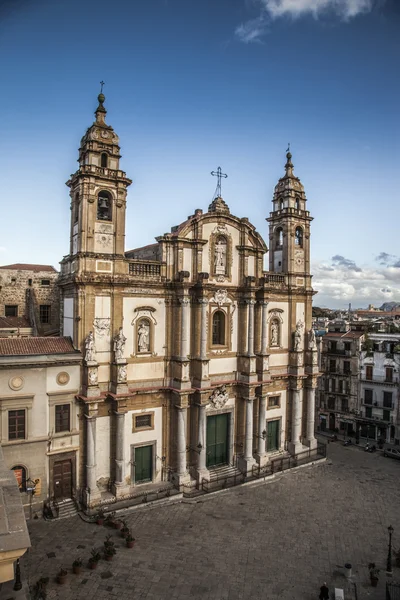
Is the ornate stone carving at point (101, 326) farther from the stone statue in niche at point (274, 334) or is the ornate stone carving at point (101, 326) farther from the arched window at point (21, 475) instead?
the stone statue in niche at point (274, 334)

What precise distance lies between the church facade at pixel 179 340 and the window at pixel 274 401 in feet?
0.29

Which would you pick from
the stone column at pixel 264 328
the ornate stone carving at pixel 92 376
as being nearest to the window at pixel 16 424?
the ornate stone carving at pixel 92 376

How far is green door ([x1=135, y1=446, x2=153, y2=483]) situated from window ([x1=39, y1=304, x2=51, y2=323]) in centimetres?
1331

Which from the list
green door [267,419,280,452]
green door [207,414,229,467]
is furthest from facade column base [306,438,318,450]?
green door [207,414,229,467]

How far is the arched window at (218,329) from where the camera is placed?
102ft

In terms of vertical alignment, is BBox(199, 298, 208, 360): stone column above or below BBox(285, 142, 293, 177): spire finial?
below

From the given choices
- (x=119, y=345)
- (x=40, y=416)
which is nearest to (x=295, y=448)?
(x=119, y=345)

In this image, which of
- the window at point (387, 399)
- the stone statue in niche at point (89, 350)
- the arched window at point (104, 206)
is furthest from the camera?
the window at point (387, 399)

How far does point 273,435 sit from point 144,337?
1354 cm

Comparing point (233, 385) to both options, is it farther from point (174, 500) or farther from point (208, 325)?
point (174, 500)

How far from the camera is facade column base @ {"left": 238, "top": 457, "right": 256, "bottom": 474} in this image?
3059cm

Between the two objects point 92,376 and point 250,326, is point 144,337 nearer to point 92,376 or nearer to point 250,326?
point 92,376

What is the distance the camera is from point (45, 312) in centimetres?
3469

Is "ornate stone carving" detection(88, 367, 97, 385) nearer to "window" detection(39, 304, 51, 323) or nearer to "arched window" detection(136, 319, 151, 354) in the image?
"arched window" detection(136, 319, 151, 354)
